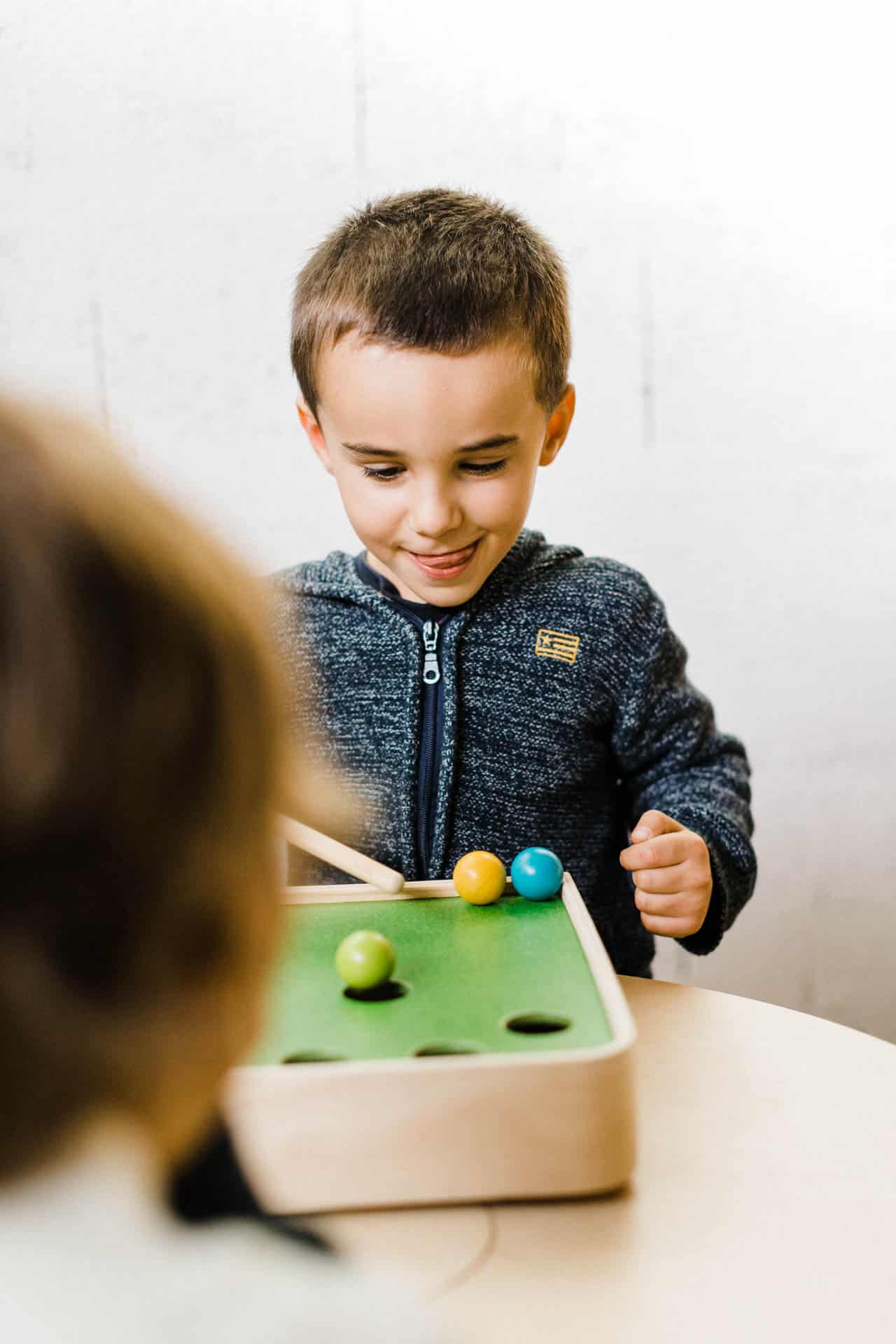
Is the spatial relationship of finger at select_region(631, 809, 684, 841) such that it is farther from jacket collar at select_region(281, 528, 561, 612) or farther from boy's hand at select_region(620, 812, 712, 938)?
jacket collar at select_region(281, 528, 561, 612)

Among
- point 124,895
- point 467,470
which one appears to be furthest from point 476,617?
point 124,895

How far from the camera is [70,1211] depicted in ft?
0.87

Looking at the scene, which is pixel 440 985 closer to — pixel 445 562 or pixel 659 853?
pixel 659 853

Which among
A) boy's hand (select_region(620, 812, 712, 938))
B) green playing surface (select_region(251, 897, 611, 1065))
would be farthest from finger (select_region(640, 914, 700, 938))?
green playing surface (select_region(251, 897, 611, 1065))

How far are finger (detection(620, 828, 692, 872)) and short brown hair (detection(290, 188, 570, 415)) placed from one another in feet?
0.99

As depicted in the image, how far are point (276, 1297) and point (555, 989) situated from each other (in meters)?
0.24

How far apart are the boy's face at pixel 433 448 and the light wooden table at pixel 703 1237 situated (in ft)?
1.26

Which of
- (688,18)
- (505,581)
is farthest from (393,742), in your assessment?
(688,18)

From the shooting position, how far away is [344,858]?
0.65 m

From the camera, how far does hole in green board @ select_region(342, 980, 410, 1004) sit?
0.50m

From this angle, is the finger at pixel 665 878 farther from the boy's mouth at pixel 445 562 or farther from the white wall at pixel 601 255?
the white wall at pixel 601 255

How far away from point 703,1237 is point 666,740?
473 millimetres

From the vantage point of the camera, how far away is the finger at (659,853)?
682mm

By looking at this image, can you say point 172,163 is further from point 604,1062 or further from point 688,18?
point 604,1062
